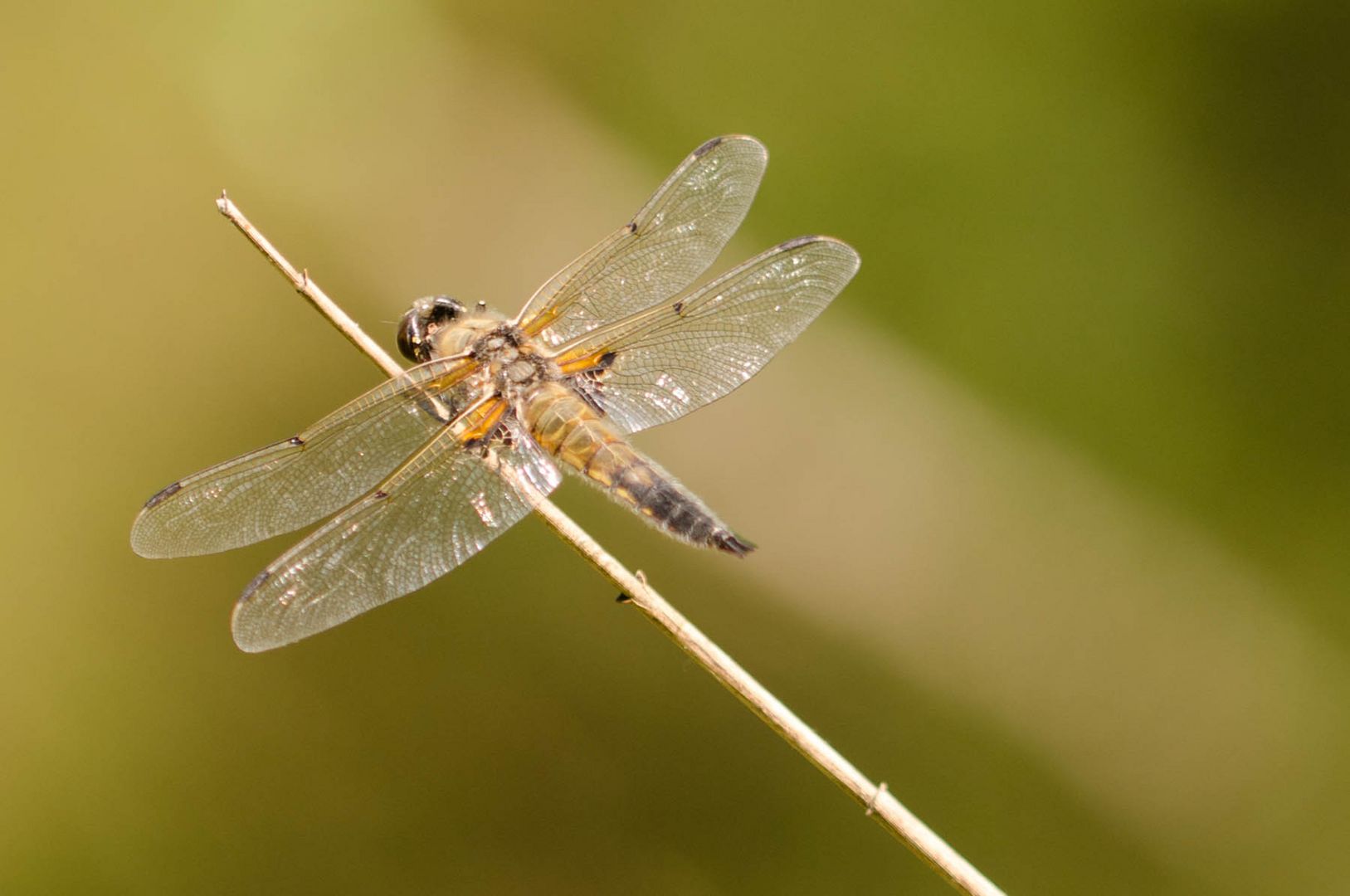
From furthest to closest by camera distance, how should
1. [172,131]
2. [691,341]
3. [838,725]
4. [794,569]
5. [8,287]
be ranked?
[172,131]
[8,287]
[794,569]
[838,725]
[691,341]

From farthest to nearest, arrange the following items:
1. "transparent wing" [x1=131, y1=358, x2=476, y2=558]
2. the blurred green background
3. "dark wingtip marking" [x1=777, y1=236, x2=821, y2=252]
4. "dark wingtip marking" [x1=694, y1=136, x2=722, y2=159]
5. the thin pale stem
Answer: the blurred green background, "dark wingtip marking" [x1=694, y1=136, x2=722, y2=159], "dark wingtip marking" [x1=777, y1=236, x2=821, y2=252], "transparent wing" [x1=131, y1=358, x2=476, y2=558], the thin pale stem

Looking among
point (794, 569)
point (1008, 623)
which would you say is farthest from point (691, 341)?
point (1008, 623)

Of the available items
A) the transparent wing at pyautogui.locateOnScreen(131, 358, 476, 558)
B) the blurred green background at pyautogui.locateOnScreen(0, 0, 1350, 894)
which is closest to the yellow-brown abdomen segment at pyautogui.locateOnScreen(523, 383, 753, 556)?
the transparent wing at pyautogui.locateOnScreen(131, 358, 476, 558)

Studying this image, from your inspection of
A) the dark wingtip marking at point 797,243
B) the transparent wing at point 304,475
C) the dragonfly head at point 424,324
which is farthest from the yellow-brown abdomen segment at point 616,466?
the dark wingtip marking at point 797,243

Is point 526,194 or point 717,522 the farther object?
point 526,194

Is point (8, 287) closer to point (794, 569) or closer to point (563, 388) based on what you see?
point (563, 388)

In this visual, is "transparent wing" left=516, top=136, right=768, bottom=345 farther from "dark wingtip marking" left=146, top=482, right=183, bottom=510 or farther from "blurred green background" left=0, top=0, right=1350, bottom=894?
"blurred green background" left=0, top=0, right=1350, bottom=894
